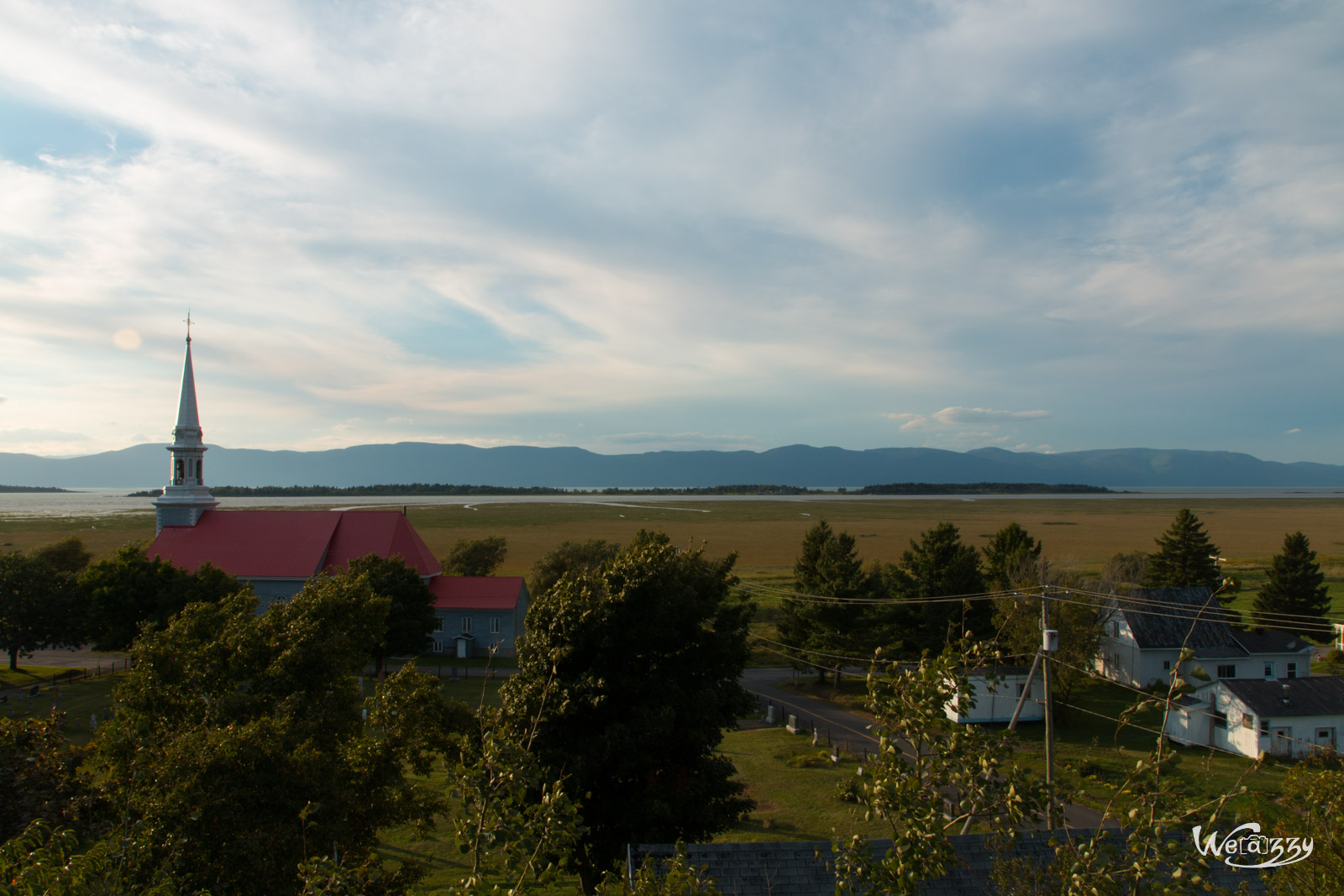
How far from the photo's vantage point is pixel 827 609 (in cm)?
3844

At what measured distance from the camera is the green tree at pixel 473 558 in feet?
190

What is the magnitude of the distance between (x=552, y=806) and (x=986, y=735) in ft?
15.2

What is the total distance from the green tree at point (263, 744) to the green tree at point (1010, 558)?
37.2 meters

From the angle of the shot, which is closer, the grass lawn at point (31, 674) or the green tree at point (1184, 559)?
the grass lawn at point (31, 674)

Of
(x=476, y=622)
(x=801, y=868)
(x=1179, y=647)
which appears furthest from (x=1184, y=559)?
(x=801, y=868)

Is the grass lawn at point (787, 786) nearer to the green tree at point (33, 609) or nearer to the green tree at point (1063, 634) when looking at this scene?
the green tree at point (1063, 634)

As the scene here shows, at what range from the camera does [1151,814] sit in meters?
6.05

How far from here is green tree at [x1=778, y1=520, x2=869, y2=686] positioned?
38188 millimetres

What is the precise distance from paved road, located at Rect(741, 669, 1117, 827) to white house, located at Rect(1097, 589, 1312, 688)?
1511cm

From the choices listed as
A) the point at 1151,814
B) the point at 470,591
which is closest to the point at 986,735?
the point at 1151,814

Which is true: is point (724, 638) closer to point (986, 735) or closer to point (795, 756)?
point (986, 735)

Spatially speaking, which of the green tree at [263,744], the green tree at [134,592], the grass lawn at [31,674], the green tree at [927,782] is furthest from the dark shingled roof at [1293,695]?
the grass lawn at [31,674]

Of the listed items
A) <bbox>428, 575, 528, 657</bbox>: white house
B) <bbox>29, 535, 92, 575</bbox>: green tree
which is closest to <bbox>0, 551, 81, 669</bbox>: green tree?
<bbox>29, 535, 92, 575</bbox>: green tree

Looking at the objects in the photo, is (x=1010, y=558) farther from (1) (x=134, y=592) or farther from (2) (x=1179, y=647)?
(1) (x=134, y=592)
